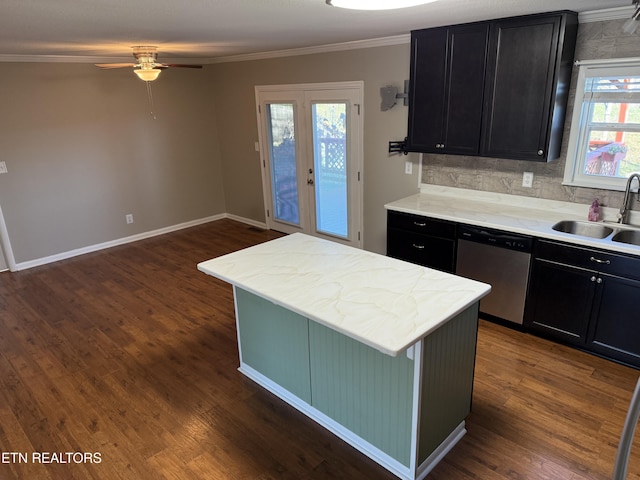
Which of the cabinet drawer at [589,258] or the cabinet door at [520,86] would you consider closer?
the cabinet drawer at [589,258]

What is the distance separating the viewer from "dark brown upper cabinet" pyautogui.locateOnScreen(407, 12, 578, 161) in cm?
304

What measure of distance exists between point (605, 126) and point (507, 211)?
914 mm

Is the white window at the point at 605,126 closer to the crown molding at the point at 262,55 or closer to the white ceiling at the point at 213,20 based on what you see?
the white ceiling at the point at 213,20

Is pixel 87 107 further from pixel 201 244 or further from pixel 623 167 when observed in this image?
pixel 623 167

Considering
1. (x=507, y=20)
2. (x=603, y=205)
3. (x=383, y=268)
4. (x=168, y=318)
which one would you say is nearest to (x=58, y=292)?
(x=168, y=318)

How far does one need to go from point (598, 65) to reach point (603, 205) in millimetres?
1019

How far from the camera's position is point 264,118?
5738mm

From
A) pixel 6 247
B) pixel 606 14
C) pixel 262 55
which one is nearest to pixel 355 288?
pixel 606 14

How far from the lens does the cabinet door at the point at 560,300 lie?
303cm

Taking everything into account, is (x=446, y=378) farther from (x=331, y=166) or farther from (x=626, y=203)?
(x=331, y=166)

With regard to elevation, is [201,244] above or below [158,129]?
below

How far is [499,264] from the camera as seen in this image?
3.38 meters

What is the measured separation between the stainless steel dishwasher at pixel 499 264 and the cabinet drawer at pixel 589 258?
4.5 inches

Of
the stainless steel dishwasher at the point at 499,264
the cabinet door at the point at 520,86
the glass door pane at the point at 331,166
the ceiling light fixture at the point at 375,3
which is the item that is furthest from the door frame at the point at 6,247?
the cabinet door at the point at 520,86
